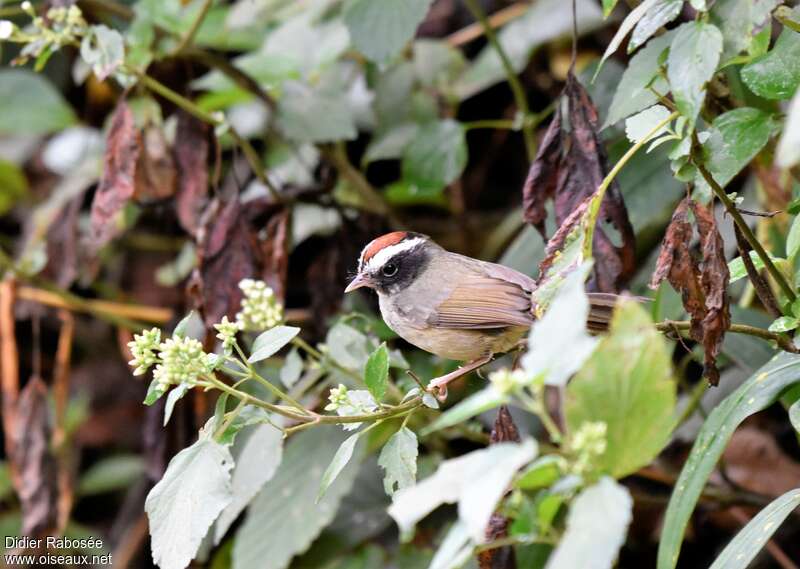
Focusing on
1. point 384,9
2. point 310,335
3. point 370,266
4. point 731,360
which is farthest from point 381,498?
point 384,9

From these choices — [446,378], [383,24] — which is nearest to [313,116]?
[383,24]

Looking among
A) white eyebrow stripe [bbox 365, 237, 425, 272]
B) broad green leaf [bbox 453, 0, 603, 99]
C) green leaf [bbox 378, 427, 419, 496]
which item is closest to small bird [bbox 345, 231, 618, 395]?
white eyebrow stripe [bbox 365, 237, 425, 272]

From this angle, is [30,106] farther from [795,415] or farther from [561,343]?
[561,343]

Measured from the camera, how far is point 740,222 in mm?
2084

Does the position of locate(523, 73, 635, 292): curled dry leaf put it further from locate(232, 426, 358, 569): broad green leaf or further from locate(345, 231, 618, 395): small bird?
locate(232, 426, 358, 569): broad green leaf

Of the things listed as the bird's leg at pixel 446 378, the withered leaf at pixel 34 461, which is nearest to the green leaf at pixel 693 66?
the bird's leg at pixel 446 378

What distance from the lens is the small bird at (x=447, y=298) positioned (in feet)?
9.75

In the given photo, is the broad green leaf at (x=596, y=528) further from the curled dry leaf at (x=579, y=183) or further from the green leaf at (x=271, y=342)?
the curled dry leaf at (x=579, y=183)

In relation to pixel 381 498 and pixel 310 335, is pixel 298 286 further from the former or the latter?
pixel 381 498

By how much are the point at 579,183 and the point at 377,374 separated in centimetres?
81

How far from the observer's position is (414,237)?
3.35 meters

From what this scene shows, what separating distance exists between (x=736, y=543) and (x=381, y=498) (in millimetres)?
1875

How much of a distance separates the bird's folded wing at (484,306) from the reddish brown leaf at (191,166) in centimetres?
Answer: 97

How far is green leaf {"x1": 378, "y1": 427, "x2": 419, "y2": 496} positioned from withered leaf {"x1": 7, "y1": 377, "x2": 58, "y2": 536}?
2182 millimetres
